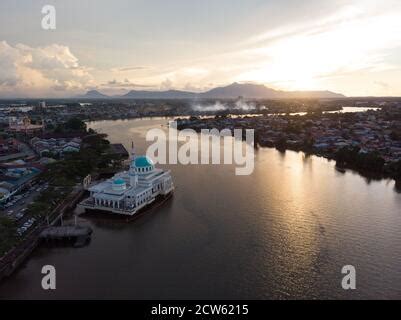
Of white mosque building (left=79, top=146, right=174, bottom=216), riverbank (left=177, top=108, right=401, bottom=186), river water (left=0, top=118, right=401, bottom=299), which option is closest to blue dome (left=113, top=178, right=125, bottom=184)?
white mosque building (left=79, top=146, right=174, bottom=216)

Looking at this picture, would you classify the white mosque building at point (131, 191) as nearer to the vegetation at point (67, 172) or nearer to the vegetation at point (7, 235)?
the vegetation at point (67, 172)

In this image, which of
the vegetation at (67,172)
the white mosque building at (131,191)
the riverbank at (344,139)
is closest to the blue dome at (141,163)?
the white mosque building at (131,191)

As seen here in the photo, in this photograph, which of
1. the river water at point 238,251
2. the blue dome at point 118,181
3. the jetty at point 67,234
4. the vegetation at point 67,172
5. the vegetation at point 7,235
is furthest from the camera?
the blue dome at point 118,181

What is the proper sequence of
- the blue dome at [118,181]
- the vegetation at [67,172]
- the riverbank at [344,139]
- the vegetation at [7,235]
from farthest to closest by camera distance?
1. the riverbank at [344,139]
2. the blue dome at [118,181]
3. the vegetation at [67,172]
4. the vegetation at [7,235]

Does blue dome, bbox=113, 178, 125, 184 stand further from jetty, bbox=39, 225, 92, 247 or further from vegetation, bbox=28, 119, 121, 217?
vegetation, bbox=28, 119, 121, 217

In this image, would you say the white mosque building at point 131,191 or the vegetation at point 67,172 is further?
the white mosque building at point 131,191
